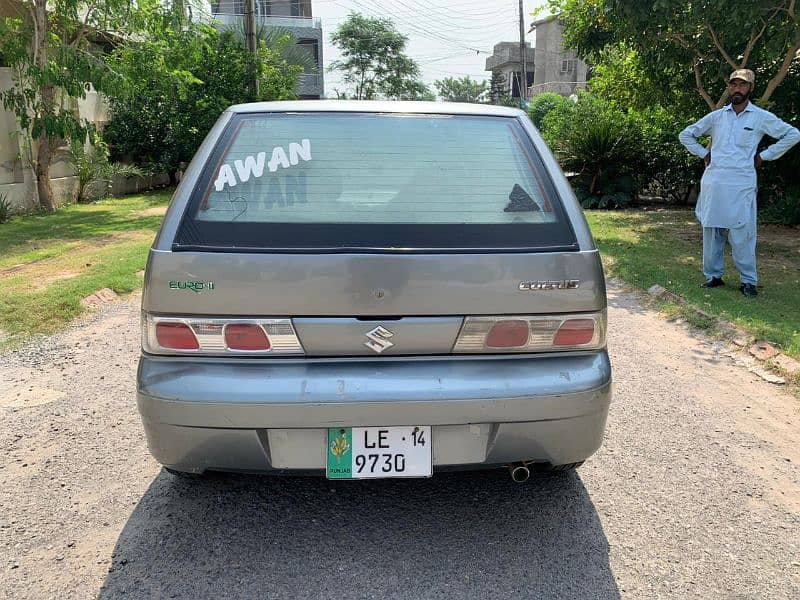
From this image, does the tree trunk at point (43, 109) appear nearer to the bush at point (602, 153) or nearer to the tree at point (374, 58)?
the bush at point (602, 153)

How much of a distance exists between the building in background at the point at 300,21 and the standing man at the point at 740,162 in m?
35.0

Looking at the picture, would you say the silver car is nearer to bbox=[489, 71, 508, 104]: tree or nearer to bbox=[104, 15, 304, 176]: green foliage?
bbox=[104, 15, 304, 176]: green foliage

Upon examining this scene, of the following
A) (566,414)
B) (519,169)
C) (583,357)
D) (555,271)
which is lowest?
(566,414)

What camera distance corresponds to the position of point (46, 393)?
406cm

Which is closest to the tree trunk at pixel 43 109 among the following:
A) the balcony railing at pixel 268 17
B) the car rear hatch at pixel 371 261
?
the car rear hatch at pixel 371 261

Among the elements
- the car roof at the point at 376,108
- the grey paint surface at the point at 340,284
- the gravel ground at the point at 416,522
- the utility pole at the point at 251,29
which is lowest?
the gravel ground at the point at 416,522

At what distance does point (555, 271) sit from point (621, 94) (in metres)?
10.2

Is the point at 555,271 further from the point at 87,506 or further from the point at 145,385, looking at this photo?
the point at 87,506

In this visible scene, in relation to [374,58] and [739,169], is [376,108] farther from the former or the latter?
[374,58]

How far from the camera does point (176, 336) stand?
92.1 inches

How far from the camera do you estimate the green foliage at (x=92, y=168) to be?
13516 millimetres

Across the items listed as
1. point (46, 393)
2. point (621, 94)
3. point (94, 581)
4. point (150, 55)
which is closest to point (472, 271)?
point (94, 581)

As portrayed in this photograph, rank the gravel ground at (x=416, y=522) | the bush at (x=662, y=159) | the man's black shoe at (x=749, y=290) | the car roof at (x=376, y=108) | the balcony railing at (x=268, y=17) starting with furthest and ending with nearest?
the balcony railing at (x=268, y=17) < the bush at (x=662, y=159) < the man's black shoe at (x=749, y=290) < the car roof at (x=376, y=108) < the gravel ground at (x=416, y=522)

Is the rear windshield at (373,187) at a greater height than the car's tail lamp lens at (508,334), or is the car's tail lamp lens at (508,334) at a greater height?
the rear windshield at (373,187)
